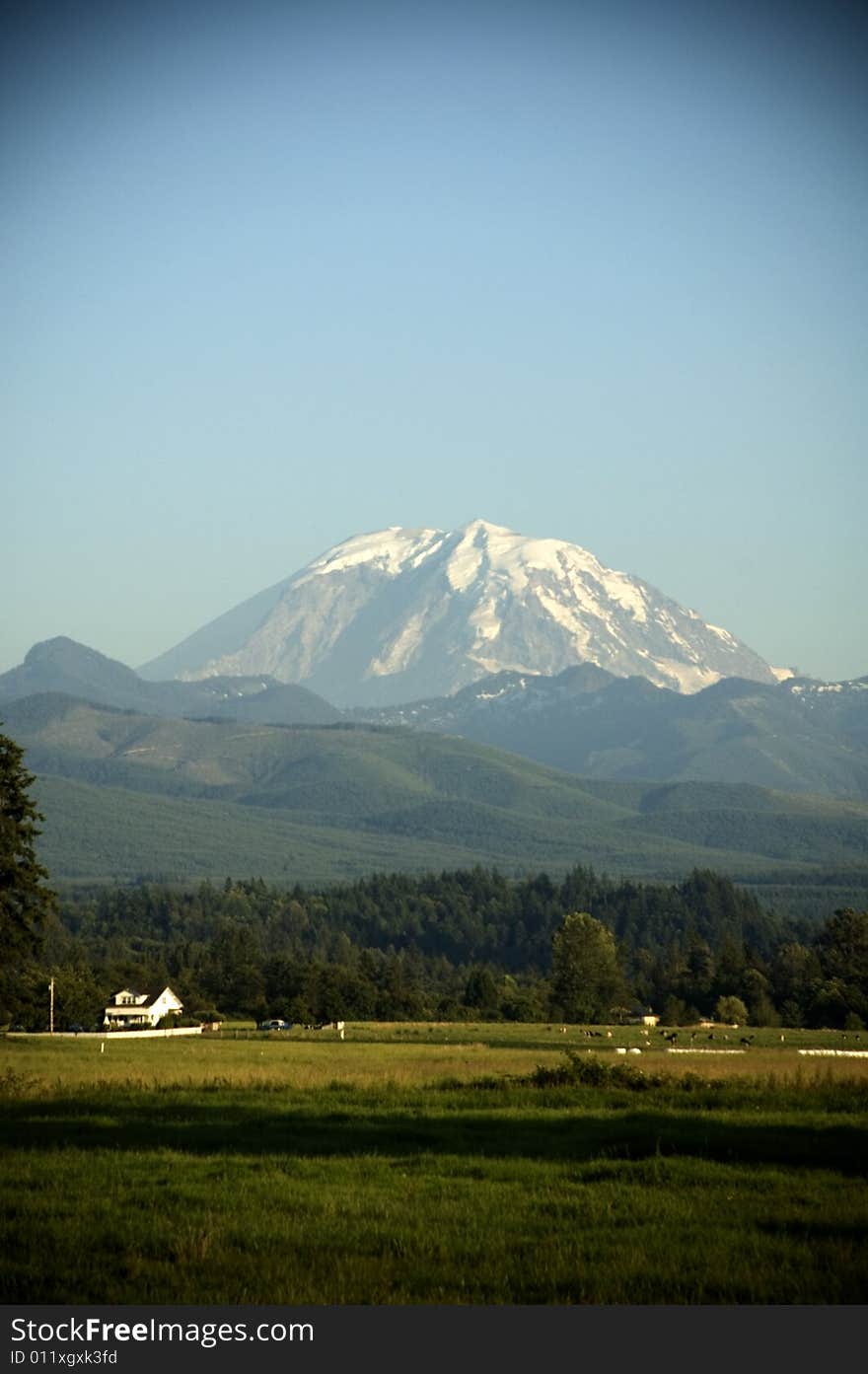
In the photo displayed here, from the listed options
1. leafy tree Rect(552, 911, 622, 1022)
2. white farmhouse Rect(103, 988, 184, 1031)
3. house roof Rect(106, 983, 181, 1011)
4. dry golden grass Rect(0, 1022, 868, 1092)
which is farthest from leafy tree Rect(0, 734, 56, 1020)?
leafy tree Rect(552, 911, 622, 1022)

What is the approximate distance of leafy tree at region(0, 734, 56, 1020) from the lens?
161 feet

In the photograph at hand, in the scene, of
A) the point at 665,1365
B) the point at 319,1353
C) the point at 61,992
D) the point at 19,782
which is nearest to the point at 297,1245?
the point at 319,1353

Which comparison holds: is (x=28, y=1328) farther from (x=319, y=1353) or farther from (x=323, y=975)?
(x=323, y=975)

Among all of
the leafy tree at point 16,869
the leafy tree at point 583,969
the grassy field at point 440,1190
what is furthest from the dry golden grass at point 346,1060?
the leafy tree at point 583,969

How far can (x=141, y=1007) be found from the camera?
108562 mm

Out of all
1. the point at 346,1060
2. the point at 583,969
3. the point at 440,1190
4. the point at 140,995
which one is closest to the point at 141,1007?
the point at 140,995

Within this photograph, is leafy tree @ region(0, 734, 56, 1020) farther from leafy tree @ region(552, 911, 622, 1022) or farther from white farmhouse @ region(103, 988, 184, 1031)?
leafy tree @ region(552, 911, 622, 1022)

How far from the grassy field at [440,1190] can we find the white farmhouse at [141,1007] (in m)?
64.3

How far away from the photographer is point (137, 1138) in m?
27.9

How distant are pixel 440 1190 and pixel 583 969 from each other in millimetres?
96833

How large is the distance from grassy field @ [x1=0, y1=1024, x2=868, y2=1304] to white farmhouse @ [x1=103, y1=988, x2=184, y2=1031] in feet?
211

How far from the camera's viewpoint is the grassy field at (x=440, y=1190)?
59.4 ft

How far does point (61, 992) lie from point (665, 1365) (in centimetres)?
7687

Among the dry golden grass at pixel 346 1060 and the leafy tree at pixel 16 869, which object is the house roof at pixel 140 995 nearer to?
the dry golden grass at pixel 346 1060
